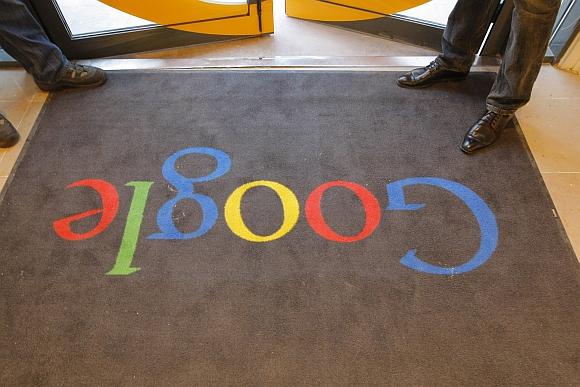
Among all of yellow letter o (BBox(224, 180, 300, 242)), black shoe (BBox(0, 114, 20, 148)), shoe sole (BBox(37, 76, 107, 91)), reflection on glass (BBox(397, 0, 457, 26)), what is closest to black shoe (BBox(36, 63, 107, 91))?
shoe sole (BBox(37, 76, 107, 91))

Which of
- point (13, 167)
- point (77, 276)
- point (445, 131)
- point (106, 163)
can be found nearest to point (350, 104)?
point (445, 131)

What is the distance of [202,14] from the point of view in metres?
1.95

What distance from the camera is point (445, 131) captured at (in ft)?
5.37

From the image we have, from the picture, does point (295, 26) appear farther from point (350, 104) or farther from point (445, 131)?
point (445, 131)

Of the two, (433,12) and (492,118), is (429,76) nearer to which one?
(492,118)

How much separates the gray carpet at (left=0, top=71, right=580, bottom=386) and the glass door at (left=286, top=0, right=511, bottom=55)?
16.0 inches

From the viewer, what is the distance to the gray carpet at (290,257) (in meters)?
1.11

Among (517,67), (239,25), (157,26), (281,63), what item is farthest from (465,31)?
(157,26)

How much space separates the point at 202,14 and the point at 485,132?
56.5 inches

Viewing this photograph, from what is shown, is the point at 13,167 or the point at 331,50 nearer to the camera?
the point at 13,167

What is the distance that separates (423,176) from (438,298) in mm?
481

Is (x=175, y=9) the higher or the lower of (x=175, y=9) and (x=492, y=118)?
the higher

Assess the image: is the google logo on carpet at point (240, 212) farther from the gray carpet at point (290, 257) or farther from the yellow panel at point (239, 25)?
the yellow panel at point (239, 25)

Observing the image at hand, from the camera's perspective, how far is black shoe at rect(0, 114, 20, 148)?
158 cm
